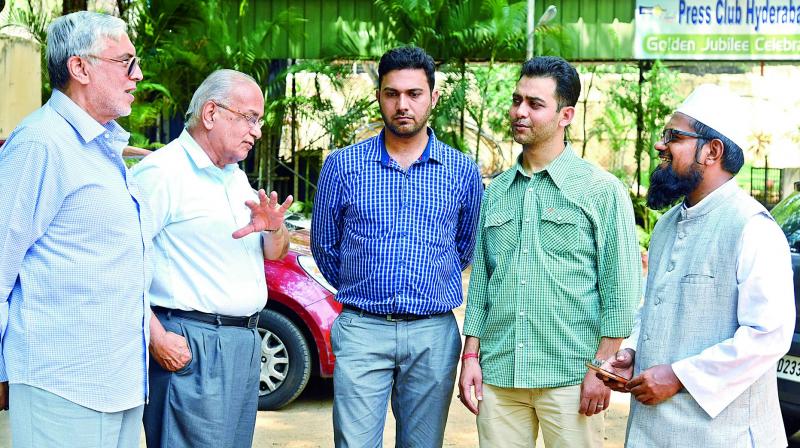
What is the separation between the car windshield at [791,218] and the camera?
5715 millimetres

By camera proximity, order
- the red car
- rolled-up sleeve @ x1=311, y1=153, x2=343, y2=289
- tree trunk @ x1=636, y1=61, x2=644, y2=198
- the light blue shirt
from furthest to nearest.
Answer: tree trunk @ x1=636, y1=61, x2=644, y2=198 → the red car → rolled-up sleeve @ x1=311, y1=153, x2=343, y2=289 → the light blue shirt

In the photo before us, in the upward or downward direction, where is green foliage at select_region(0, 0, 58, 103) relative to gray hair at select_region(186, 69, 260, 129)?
upward

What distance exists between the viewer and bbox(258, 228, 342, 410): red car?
266 inches

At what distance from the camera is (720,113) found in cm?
333

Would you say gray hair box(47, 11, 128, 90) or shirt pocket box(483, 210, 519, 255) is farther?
shirt pocket box(483, 210, 519, 255)

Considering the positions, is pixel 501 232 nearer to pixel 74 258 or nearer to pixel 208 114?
pixel 208 114

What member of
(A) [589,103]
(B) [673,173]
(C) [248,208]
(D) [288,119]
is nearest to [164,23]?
(D) [288,119]

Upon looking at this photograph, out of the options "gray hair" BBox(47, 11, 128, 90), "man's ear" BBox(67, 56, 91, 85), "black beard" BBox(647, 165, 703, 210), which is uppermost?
"gray hair" BBox(47, 11, 128, 90)

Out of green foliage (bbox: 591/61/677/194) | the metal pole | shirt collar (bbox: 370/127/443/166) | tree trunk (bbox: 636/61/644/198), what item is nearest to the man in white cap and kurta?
shirt collar (bbox: 370/127/443/166)

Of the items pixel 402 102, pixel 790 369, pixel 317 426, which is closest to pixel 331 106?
pixel 317 426

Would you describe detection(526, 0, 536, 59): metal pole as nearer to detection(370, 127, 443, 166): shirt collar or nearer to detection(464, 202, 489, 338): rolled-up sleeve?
detection(370, 127, 443, 166): shirt collar

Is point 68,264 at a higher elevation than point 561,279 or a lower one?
higher

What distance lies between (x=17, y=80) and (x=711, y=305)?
30.0ft

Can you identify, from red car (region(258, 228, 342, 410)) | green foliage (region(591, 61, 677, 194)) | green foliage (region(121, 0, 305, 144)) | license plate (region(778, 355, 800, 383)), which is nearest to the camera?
license plate (region(778, 355, 800, 383))
